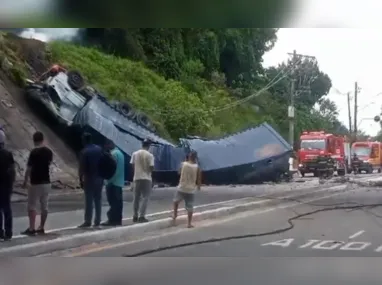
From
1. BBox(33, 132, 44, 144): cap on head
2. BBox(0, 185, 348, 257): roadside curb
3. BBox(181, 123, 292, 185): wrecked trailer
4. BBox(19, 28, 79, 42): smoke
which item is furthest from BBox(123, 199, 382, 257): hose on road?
BBox(19, 28, 79, 42): smoke

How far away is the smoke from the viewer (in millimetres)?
6887

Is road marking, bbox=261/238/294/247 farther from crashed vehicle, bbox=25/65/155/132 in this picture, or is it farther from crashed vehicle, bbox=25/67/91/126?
crashed vehicle, bbox=25/67/91/126

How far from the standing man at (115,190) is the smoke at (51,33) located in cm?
88

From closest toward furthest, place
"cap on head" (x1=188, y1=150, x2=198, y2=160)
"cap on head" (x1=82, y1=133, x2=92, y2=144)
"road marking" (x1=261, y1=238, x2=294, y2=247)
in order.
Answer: "road marking" (x1=261, y1=238, x2=294, y2=247) < "cap on head" (x1=82, y1=133, x2=92, y2=144) < "cap on head" (x1=188, y1=150, x2=198, y2=160)

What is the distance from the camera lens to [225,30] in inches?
273

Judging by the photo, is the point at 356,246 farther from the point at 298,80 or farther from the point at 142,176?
the point at 142,176

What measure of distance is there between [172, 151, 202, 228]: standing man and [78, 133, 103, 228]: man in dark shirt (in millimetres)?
607

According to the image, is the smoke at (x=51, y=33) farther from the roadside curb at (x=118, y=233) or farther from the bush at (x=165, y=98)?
the roadside curb at (x=118, y=233)

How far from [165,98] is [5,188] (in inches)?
56.8

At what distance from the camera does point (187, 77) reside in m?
7.35

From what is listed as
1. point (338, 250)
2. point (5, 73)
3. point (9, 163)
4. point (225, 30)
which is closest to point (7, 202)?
point (9, 163)

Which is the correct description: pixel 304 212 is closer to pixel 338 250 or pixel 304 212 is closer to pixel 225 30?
pixel 338 250

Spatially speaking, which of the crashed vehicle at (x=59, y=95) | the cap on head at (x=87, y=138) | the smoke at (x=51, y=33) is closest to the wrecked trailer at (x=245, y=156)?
the cap on head at (x=87, y=138)

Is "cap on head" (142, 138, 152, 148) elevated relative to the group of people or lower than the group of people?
elevated
